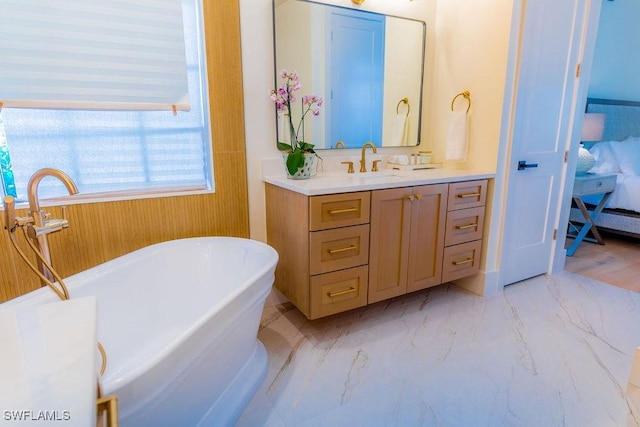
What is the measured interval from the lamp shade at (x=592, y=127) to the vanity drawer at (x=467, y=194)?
2630mm

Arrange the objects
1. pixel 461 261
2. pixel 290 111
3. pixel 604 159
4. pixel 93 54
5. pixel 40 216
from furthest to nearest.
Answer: pixel 604 159, pixel 461 261, pixel 290 111, pixel 93 54, pixel 40 216

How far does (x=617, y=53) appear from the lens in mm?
4180

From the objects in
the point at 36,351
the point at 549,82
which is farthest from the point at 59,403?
the point at 549,82

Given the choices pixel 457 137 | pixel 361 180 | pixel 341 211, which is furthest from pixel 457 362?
pixel 457 137

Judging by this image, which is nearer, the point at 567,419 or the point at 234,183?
the point at 567,419

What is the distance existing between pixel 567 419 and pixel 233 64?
7.69 ft

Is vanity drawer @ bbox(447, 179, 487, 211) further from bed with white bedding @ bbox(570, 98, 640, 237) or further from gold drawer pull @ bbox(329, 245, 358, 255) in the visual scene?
bed with white bedding @ bbox(570, 98, 640, 237)

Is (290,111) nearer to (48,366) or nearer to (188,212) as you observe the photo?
(188,212)

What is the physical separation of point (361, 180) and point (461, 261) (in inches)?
39.8

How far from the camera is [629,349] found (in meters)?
1.88

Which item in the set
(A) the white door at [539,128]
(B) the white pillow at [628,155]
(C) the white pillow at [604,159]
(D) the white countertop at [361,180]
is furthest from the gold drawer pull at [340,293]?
(B) the white pillow at [628,155]

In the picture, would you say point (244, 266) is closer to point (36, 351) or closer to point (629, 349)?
point (36, 351)

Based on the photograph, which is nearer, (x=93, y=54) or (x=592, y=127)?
(x=93, y=54)

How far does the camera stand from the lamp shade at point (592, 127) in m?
4.00
